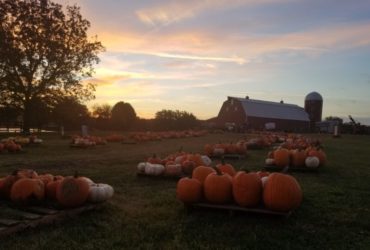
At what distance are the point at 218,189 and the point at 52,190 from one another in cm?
264

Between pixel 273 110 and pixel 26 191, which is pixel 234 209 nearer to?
pixel 26 191

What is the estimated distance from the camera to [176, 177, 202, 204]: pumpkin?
6.30m

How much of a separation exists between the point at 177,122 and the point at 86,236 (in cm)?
4169

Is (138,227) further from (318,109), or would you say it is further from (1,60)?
(318,109)

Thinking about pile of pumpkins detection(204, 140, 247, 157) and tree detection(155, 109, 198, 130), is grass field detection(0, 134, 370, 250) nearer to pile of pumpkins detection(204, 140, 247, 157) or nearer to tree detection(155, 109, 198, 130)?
pile of pumpkins detection(204, 140, 247, 157)

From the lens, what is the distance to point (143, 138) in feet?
87.1

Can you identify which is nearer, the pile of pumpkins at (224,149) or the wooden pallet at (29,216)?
the wooden pallet at (29,216)

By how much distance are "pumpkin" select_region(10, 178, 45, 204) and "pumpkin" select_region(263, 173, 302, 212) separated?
11.3 feet

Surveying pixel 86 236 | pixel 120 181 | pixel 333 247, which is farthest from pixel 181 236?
pixel 120 181

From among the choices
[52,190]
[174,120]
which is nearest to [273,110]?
[174,120]

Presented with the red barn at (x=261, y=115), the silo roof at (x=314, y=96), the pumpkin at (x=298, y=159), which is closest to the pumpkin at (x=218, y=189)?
the pumpkin at (x=298, y=159)

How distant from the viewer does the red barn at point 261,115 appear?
228ft

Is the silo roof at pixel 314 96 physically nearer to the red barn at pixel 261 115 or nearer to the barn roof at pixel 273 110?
the barn roof at pixel 273 110

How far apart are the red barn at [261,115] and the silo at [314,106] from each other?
1.93 meters
